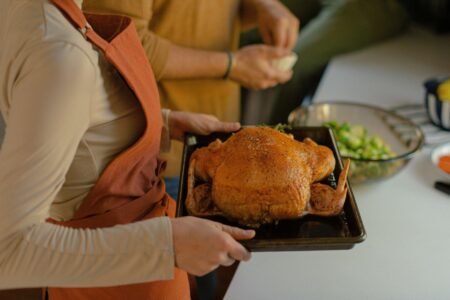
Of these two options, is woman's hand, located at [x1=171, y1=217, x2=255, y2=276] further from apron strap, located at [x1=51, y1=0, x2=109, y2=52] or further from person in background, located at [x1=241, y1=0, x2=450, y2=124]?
person in background, located at [x1=241, y1=0, x2=450, y2=124]

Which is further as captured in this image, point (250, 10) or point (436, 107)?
point (250, 10)

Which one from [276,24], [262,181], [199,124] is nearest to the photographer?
[262,181]

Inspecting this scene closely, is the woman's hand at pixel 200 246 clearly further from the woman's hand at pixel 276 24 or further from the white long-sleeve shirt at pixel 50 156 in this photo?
the woman's hand at pixel 276 24

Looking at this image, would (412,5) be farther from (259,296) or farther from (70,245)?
(70,245)

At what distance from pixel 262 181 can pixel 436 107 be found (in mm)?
871

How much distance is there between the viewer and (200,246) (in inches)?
32.1

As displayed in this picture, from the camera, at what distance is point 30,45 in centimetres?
71

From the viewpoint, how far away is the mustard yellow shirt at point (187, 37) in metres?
1.42

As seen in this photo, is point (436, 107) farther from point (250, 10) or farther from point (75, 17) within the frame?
point (75, 17)

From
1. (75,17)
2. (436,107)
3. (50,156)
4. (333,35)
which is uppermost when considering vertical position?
(75,17)

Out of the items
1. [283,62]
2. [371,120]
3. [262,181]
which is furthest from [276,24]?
[262,181]

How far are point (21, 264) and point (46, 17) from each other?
13.6 inches

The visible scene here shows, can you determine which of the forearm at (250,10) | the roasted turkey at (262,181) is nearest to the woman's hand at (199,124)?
the roasted turkey at (262,181)

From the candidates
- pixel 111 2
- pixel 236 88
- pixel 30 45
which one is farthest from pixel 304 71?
pixel 30 45
